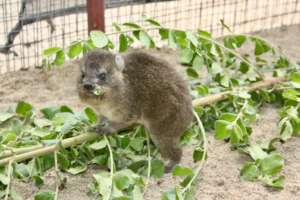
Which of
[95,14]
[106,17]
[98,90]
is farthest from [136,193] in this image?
[106,17]

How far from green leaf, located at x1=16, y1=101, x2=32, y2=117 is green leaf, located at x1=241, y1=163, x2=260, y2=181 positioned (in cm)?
169

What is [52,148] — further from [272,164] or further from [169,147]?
[272,164]

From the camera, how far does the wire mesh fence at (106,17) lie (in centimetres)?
630

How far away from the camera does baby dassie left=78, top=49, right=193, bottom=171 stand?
4352 mm

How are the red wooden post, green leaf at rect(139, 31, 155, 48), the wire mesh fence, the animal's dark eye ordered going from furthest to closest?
the wire mesh fence
the red wooden post
green leaf at rect(139, 31, 155, 48)
the animal's dark eye

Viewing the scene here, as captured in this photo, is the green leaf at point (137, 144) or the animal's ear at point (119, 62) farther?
the green leaf at point (137, 144)

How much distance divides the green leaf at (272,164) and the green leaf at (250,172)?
6cm

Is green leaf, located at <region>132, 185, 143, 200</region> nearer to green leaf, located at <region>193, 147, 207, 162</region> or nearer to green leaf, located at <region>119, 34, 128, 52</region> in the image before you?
green leaf, located at <region>193, 147, 207, 162</region>

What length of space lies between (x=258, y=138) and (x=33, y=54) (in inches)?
106

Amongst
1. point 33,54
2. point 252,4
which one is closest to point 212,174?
point 33,54

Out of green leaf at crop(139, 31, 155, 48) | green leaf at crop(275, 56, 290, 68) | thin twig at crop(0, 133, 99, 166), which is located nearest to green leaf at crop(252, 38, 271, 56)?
green leaf at crop(275, 56, 290, 68)

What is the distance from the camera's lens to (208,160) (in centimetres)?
470

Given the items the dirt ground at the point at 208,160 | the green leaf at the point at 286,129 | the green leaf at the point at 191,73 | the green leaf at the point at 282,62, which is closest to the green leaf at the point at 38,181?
the dirt ground at the point at 208,160

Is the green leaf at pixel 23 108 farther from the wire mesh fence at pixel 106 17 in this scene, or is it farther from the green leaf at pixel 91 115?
the wire mesh fence at pixel 106 17
